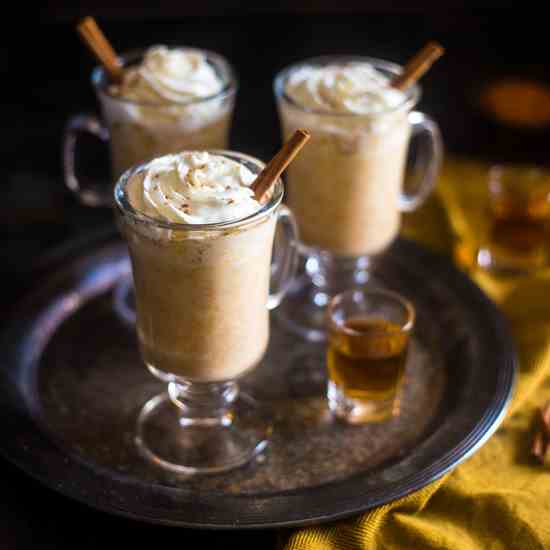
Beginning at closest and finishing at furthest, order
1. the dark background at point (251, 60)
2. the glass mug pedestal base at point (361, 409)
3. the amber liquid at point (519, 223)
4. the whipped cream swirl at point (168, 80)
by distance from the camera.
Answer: the glass mug pedestal base at point (361, 409)
the whipped cream swirl at point (168, 80)
the amber liquid at point (519, 223)
the dark background at point (251, 60)

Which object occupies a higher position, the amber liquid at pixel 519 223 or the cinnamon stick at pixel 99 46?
the cinnamon stick at pixel 99 46

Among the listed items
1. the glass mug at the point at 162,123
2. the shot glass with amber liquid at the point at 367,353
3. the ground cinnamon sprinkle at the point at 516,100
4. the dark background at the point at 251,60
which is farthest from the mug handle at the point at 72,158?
the ground cinnamon sprinkle at the point at 516,100

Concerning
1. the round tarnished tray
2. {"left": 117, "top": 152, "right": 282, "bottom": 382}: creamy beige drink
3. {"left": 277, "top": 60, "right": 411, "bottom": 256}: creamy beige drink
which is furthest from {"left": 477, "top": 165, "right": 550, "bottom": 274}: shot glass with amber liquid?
{"left": 117, "top": 152, "right": 282, "bottom": 382}: creamy beige drink

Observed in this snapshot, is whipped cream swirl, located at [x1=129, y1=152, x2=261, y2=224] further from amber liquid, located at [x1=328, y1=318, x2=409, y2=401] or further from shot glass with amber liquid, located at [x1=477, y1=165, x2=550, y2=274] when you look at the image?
shot glass with amber liquid, located at [x1=477, y1=165, x2=550, y2=274]

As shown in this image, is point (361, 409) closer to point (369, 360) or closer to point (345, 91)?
point (369, 360)

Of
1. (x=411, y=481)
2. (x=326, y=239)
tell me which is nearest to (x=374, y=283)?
(x=326, y=239)

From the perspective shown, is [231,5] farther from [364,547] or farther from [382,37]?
[364,547]

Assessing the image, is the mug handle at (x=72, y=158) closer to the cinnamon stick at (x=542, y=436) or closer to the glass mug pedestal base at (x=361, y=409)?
the glass mug pedestal base at (x=361, y=409)
